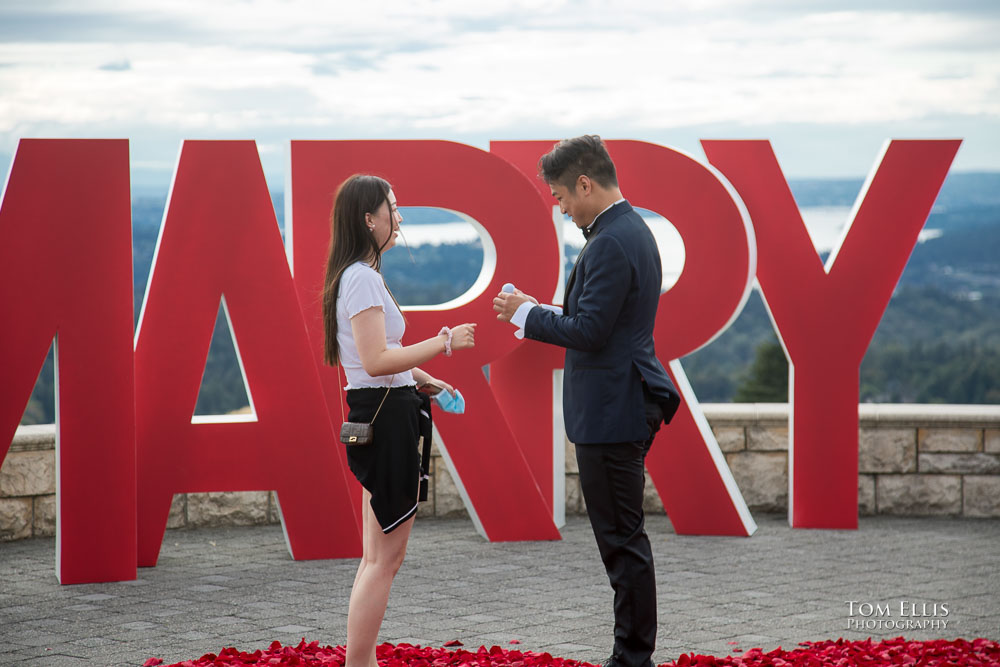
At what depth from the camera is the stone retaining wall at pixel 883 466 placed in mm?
7230

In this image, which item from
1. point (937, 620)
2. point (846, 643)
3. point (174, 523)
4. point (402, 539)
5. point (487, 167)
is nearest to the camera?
point (402, 539)

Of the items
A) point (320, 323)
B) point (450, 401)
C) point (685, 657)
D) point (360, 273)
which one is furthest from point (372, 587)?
point (320, 323)

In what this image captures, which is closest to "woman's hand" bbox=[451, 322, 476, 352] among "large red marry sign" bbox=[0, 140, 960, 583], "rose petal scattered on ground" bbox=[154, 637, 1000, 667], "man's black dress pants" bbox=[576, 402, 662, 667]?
"man's black dress pants" bbox=[576, 402, 662, 667]

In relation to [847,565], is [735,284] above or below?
above

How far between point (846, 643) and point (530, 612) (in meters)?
1.36

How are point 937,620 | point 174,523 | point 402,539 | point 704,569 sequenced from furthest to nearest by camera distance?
point 174,523
point 704,569
point 937,620
point 402,539

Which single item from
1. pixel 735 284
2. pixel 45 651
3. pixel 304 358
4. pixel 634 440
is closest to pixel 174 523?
pixel 304 358

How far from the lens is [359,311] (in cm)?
346

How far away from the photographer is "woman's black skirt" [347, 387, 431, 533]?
3.51 m

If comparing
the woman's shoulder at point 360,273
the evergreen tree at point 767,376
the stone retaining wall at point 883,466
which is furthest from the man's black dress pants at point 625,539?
the evergreen tree at point 767,376

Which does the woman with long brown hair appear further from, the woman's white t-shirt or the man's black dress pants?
the man's black dress pants

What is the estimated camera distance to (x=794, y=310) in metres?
6.79

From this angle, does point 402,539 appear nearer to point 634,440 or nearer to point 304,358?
point 634,440

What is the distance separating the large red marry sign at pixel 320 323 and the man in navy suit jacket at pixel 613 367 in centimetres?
257
